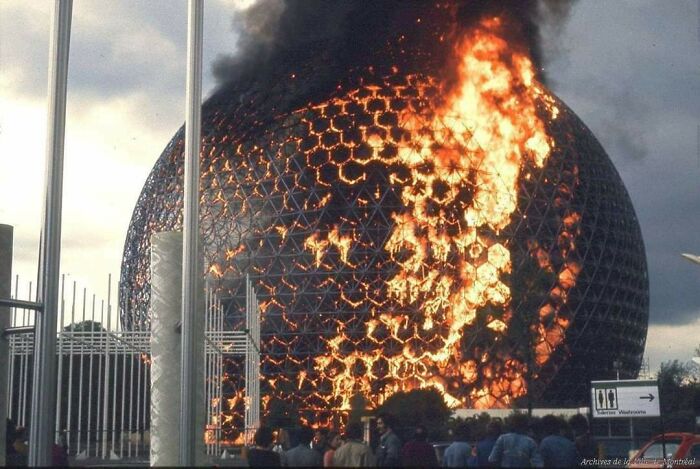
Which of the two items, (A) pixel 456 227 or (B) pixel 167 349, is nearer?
(B) pixel 167 349

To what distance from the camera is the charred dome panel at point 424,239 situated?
125 ft

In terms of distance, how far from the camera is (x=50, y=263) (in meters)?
13.0

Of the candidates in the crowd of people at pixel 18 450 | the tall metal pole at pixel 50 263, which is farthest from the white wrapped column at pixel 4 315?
the tall metal pole at pixel 50 263

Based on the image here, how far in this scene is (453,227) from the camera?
38938mm

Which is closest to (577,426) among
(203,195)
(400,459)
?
(400,459)

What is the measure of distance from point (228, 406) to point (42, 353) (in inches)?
1072

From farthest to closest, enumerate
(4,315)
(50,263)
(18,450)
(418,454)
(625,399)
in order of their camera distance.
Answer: (625,399)
(4,315)
(18,450)
(418,454)
(50,263)

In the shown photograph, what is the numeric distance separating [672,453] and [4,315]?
1177 cm

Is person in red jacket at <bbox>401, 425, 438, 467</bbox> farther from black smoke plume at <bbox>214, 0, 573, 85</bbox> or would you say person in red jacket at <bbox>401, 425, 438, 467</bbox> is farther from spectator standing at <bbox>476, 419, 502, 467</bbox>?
black smoke plume at <bbox>214, 0, 573, 85</bbox>

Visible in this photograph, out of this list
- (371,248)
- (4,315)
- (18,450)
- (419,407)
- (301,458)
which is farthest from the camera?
(371,248)

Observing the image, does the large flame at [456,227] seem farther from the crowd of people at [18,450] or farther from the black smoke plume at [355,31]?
the crowd of people at [18,450]

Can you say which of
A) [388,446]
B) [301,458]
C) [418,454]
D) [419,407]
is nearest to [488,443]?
[388,446]

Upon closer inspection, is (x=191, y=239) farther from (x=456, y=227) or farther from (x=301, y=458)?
(x=456, y=227)

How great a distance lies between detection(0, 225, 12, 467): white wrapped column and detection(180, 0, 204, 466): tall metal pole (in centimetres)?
284
